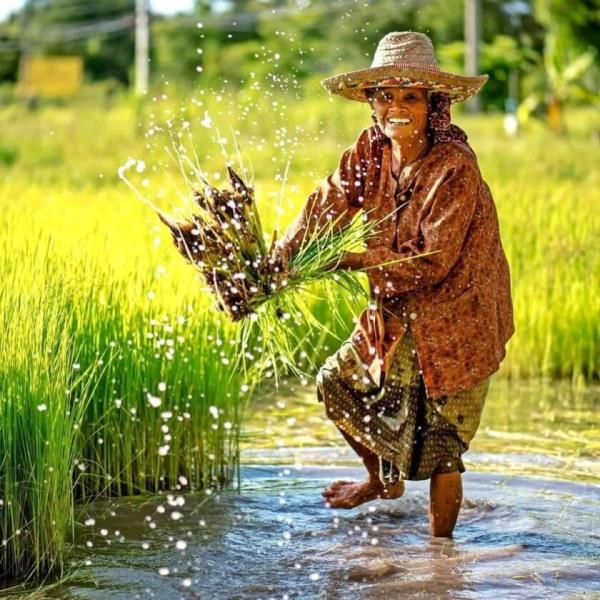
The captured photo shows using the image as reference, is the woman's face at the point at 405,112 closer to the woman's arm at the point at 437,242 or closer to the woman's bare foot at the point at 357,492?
the woman's arm at the point at 437,242

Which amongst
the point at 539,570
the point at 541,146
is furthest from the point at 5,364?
the point at 541,146

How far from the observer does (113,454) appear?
16.6 ft

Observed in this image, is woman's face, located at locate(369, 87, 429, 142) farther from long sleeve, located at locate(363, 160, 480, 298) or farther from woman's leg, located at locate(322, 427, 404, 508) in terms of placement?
woman's leg, located at locate(322, 427, 404, 508)

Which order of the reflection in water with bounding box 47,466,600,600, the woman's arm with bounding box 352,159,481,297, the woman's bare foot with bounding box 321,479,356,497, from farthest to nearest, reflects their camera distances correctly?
the woman's bare foot with bounding box 321,479,356,497
the woman's arm with bounding box 352,159,481,297
the reflection in water with bounding box 47,466,600,600

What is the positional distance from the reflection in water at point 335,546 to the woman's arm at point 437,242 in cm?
85

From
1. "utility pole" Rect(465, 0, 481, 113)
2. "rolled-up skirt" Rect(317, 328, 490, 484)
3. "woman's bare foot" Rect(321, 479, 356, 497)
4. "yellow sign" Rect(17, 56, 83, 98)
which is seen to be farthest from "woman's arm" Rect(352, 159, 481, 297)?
"yellow sign" Rect(17, 56, 83, 98)

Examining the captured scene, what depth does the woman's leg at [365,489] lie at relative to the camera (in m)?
4.87

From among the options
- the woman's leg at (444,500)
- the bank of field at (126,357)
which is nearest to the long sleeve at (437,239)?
the bank of field at (126,357)

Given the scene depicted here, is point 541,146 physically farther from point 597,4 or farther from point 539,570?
point 539,570

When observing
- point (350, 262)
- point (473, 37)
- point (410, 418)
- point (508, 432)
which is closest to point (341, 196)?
point (350, 262)

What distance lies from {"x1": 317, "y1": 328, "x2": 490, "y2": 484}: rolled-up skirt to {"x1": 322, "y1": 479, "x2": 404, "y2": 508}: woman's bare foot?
0.18m

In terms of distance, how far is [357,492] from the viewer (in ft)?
16.3

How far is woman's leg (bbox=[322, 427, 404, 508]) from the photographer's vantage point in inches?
192

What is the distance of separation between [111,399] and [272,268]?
0.91 m
